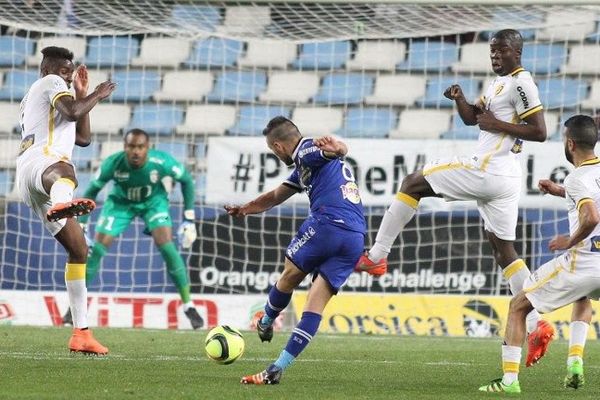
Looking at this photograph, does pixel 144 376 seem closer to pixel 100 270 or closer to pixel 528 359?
pixel 528 359

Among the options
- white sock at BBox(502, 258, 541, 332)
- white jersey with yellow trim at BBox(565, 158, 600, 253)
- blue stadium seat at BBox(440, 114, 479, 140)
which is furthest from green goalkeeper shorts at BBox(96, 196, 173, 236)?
white jersey with yellow trim at BBox(565, 158, 600, 253)

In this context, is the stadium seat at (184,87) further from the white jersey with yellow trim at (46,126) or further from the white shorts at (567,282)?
the white shorts at (567,282)

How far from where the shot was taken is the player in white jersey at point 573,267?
6715mm

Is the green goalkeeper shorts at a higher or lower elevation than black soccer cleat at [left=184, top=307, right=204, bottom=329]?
higher

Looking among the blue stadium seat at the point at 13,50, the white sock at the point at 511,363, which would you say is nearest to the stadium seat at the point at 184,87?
the blue stadium seat at the point at 13,50

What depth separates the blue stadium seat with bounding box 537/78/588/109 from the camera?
48.3 feet

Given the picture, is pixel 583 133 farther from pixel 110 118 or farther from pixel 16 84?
pixel 16 84

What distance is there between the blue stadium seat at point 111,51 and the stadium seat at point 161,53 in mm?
123

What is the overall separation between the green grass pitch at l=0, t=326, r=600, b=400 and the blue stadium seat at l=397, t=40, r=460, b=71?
16.3 feet

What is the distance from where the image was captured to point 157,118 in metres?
15.4

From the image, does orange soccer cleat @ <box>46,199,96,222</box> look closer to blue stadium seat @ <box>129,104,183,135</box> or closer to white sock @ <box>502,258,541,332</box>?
white sock @ <box>502,258,541,332</box>

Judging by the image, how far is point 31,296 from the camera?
13445 millimetres

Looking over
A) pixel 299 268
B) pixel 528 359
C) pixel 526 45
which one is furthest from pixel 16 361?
pixel 526 45

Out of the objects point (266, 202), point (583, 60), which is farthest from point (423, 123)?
point (266, 202)
